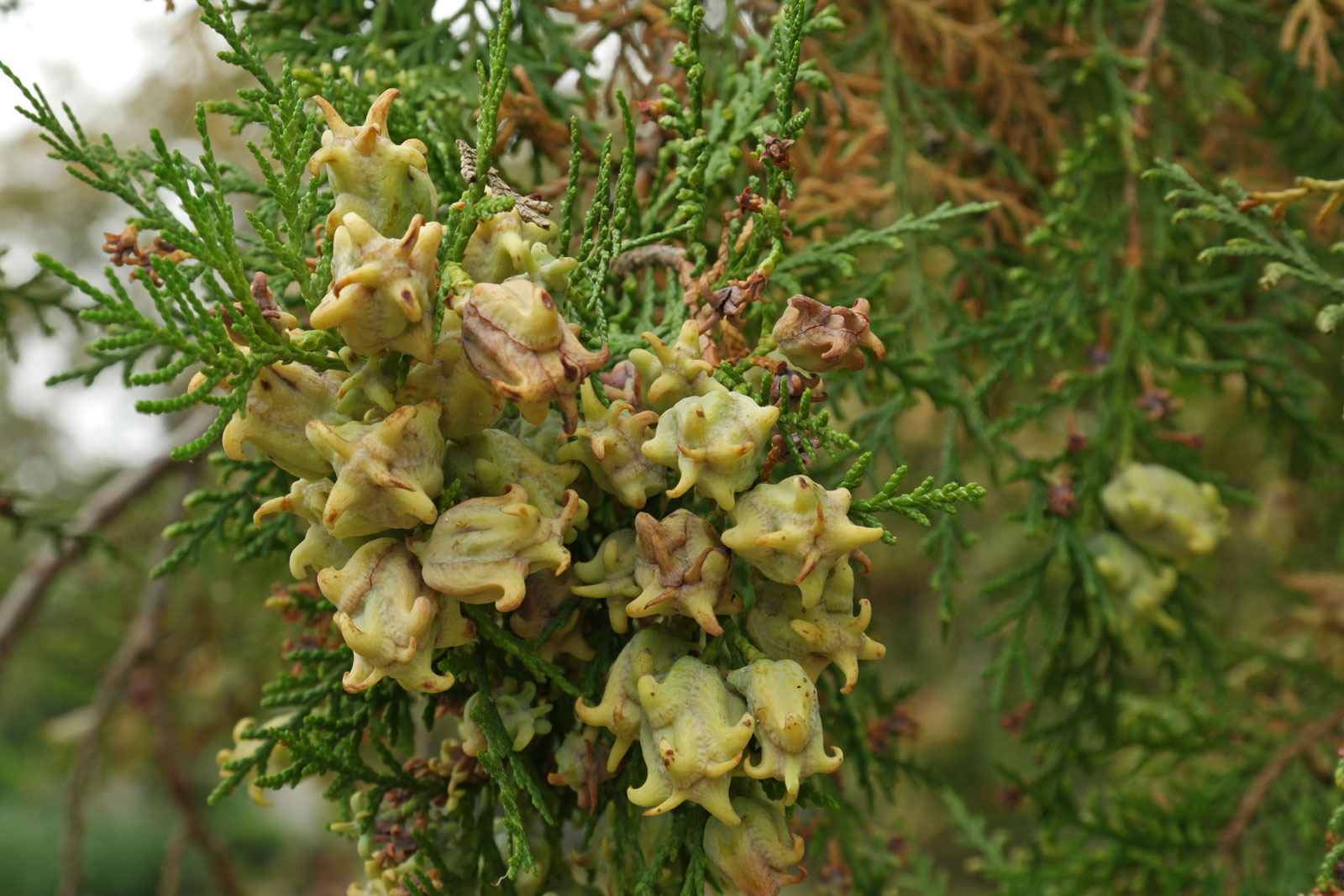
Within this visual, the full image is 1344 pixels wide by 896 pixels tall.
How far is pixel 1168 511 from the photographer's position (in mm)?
2014

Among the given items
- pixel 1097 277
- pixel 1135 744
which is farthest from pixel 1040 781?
pixel 1097 277

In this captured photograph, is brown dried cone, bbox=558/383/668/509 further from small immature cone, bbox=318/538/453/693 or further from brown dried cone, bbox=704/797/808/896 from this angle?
brown dried cone, bbox=704/797/808/896

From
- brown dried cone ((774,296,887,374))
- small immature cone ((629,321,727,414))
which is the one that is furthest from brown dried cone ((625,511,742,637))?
brown dried cone ((774,296,887,374))

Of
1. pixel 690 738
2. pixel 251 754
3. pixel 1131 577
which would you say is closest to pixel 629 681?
pixel 690 738

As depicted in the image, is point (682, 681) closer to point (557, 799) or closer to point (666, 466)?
point (666, 466)

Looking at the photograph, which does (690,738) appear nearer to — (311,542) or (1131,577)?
(311,542)


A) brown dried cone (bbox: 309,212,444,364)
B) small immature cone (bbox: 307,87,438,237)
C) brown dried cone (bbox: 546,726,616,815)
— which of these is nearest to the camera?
brown dried cone (bbox: 309,212,444,364)

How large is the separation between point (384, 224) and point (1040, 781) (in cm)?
211

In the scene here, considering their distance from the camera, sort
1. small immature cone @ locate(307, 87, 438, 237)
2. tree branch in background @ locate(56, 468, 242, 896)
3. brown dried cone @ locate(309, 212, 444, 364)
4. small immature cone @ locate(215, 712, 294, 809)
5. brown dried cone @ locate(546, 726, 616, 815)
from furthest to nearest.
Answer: tree branch in background @ locate(56, 468, 242, 896) → small immature cone @ locate(215, 712, 294, 809) → brown dried cone @ locate(546, 726, 616, 815) → small immature cone @ locate(307, 87, 438, 237) → brown dried cone @ locate(309, 212, 444, 364)

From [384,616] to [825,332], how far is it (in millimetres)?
639

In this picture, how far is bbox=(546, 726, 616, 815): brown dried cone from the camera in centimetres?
134

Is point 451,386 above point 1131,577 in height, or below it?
above

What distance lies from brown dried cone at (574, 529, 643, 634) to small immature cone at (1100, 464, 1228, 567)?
1285 mm

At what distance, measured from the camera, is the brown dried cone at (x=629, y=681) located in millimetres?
1193
